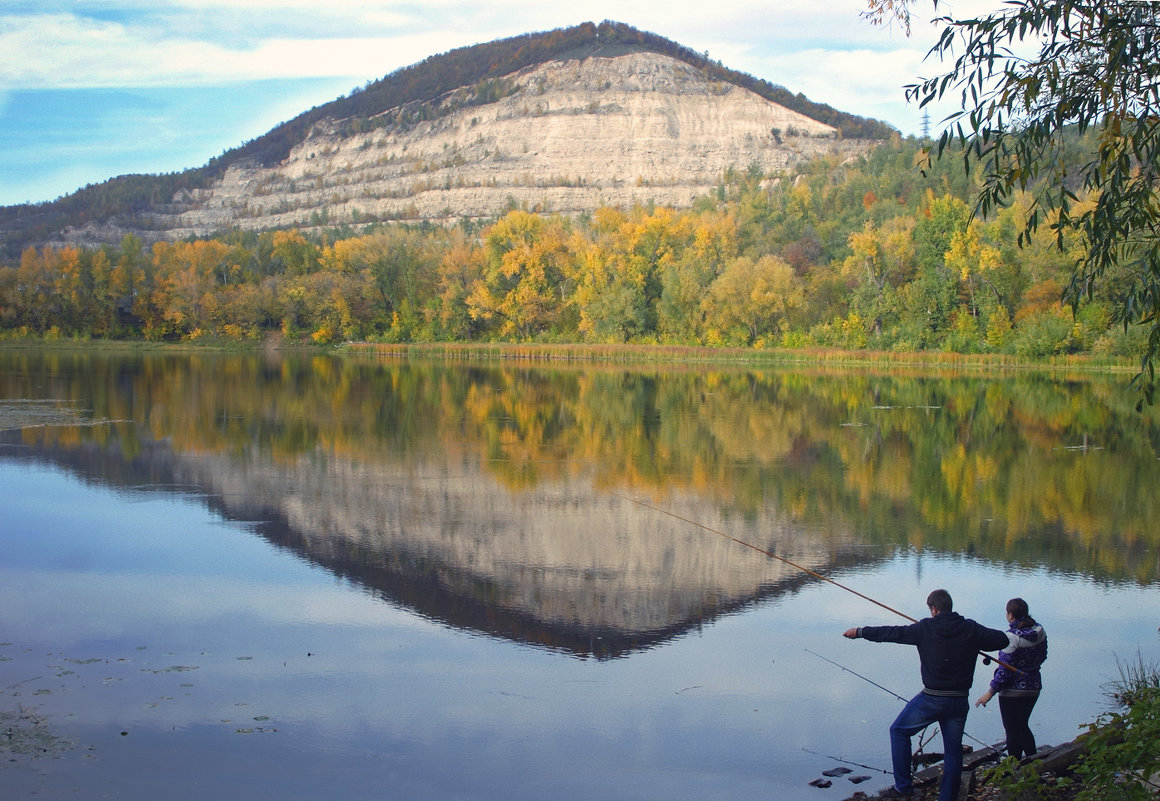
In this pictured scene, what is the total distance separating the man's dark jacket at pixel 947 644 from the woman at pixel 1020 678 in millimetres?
680

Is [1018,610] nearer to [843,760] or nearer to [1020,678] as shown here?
[1020,678]

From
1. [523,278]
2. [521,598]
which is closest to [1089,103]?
[521,598]

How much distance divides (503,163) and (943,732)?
173m

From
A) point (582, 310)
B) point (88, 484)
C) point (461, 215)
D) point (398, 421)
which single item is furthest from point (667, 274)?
point (461, 215)

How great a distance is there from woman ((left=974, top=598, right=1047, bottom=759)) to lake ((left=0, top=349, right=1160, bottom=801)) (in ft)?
2.65

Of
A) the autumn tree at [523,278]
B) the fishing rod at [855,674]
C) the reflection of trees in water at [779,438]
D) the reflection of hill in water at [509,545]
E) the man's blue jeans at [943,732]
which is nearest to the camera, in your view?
the man's blue jeans at [943,732]

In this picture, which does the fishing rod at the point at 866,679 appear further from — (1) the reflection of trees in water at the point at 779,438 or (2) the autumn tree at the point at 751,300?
(2) the autumn tree at the point at 751,300

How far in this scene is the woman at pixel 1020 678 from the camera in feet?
23.7

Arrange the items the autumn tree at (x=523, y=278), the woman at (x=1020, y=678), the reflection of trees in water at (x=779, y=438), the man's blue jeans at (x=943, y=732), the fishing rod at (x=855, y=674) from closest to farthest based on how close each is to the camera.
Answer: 1. the man's blue jeans at (x=943, y=732)
2. the woman at (x=1020, y=678)
3. the fishing rod at (x=855, y=674)
4. the reflection of trees in water at (x=779, y=438)
5. the autumn tree at (x=523, y=278)

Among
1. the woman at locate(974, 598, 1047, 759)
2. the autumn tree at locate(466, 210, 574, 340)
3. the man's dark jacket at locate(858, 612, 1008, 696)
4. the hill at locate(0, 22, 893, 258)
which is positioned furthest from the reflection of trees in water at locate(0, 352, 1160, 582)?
the hill at locate(0, 22, 893, 258)

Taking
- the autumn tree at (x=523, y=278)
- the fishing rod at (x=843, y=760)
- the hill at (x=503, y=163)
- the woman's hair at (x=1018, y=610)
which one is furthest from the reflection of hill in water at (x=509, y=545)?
the hill at (x=503, y=163)

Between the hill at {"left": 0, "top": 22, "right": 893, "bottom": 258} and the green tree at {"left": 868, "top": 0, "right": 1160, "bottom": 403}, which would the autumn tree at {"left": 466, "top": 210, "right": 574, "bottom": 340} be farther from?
the green tree at {"left": 868, "top": 0, "right": 1160, "bottom": 403}

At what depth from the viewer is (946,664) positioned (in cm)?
658

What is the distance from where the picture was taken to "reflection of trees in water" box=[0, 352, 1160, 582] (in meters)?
16.5
